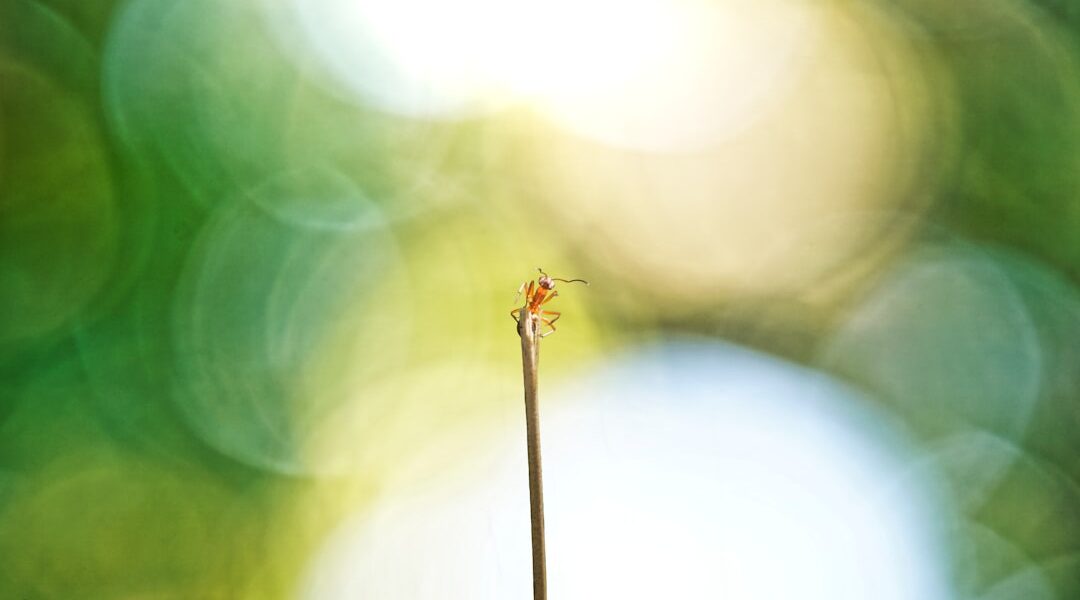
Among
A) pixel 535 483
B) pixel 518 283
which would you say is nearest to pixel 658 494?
pixel 518 283

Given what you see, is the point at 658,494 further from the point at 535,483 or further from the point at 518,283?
the point at 535,483

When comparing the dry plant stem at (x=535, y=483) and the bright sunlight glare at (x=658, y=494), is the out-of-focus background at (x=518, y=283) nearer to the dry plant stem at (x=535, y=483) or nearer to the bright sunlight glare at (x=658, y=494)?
the bright sunlight glare at (x=658, y=494)

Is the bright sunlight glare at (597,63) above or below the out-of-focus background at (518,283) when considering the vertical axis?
above

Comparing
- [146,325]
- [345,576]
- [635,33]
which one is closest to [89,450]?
[146,325]

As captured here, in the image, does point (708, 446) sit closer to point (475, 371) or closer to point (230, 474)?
point (475, 371)

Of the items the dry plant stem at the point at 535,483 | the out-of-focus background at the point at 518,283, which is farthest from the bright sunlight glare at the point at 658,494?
the dry plant stem at the point at 535,483

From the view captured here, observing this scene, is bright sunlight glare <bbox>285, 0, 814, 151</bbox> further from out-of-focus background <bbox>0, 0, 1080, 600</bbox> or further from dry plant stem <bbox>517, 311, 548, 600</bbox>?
dry plant stem <bbox>517, 311, 548, 600</bbox>

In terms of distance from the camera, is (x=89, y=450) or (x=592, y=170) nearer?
(x=89, y=450)

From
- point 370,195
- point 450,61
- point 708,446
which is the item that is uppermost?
point 450,61
